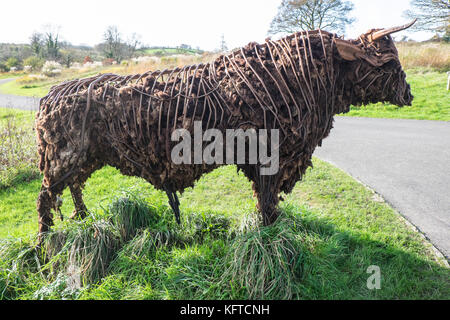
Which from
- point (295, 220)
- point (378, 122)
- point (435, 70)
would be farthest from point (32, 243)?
point (435, 70)

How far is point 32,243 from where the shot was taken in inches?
110

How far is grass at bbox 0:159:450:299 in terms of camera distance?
7.64 ft

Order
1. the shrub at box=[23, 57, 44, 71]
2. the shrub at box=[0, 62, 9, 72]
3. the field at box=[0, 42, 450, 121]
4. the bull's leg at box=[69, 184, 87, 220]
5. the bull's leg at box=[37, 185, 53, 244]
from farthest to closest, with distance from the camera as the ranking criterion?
the shrub at box=[0, 62, 9, 72], the shrub at box=[23, 57, 44, 71], the field at box=[0, 42, 450, 121], the bull's leg at box=[69, 184, 87, 220], the bull's leg at box=[37, 185, 53, 244]

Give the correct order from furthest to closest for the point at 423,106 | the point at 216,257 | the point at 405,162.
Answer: the point at 423,106
the point at 405,162
the point at 216,257

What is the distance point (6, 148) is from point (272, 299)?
263 inches

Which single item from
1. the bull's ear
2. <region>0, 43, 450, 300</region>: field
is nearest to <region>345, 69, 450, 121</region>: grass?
<region>0, 43, 450, 300</region>: field

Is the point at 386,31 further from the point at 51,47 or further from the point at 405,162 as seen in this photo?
the point at 51,47

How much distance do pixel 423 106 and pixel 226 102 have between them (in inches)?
429

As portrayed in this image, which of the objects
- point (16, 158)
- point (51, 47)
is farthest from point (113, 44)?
point (16, 158)

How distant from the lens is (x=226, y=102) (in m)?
2.21

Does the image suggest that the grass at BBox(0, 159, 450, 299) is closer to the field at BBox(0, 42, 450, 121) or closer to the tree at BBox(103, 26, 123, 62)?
the field at BBox(0, 42, 450, 121)

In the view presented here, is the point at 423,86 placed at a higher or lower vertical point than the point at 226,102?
higher

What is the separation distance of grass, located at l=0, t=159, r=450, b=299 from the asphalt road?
20.0 inches
